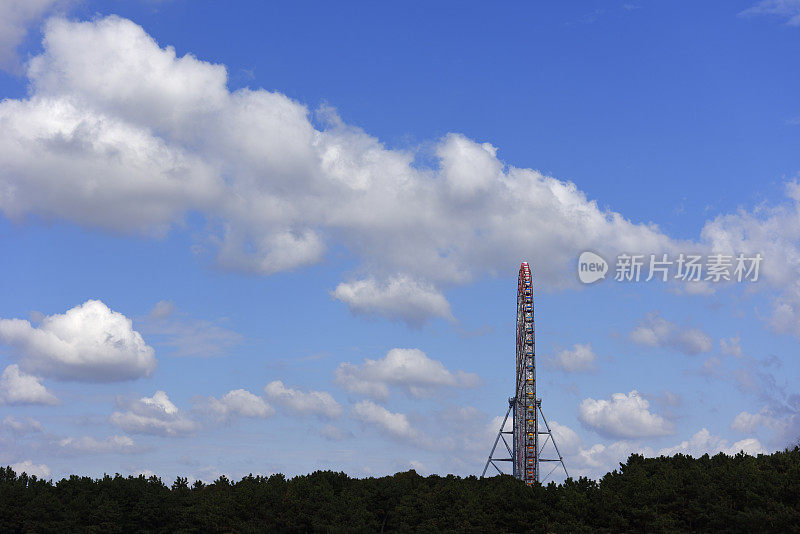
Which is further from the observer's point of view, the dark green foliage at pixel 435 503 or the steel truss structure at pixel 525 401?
the steel truss structure at pixel 525 401

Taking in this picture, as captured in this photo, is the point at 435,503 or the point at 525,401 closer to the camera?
the point at 435,503

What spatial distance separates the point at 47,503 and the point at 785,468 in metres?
41.6

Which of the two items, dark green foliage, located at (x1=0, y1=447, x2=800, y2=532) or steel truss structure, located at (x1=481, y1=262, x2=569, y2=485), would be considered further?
steel truss structure, located at (x1=481, y1=262, x2=569, y2=485)

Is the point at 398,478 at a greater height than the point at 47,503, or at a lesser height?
greater

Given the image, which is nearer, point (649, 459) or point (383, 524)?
point (383, 524)

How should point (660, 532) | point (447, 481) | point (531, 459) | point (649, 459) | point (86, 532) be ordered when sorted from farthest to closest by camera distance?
point (531, 459)
point (649, 459)
point (447, 481)
point (86, 532)
point (660, 532)

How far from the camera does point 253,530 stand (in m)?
40.8

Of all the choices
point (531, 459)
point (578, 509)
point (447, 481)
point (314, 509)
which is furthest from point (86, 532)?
point (531, 459)

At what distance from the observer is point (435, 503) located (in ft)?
139

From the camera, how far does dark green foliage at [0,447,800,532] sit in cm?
3900

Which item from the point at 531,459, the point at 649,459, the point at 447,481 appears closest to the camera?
the point at 447,481

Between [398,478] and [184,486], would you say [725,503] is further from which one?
[184,486]

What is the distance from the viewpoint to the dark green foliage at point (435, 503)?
3900 cm

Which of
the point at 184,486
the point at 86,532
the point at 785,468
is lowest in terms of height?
the point at 86,532
